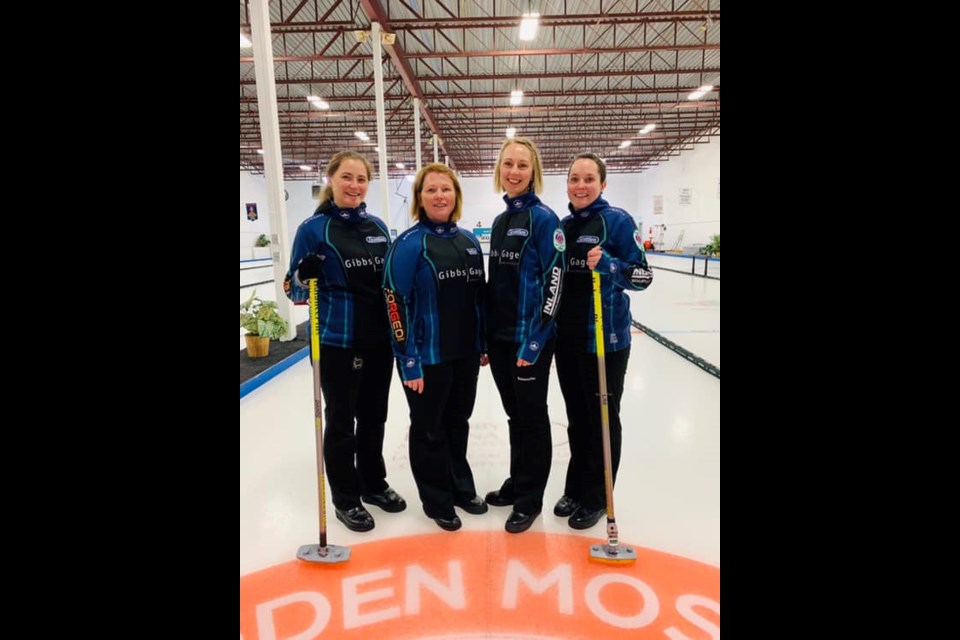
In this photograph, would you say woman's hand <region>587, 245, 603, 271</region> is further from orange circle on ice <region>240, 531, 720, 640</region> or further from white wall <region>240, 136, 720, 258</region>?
white wall <region>240, 136, 720, 258</region>

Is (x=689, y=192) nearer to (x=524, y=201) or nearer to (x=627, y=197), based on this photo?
(x=627, y=197)

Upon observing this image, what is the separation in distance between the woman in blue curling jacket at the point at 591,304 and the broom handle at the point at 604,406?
0.06 metres

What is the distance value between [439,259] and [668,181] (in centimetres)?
2832

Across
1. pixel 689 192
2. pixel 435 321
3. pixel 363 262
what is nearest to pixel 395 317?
pixel 435 321

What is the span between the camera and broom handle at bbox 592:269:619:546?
7.26 feet

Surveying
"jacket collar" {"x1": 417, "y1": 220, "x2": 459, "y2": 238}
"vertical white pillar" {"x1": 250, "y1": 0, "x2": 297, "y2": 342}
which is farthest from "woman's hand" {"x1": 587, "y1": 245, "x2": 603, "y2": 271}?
"vertical white pillar" {"x1": 250, "y1": 0, "x2": 297, "y2": 342}

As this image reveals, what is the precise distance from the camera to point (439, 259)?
7.45ft

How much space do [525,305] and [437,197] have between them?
0.63 meters

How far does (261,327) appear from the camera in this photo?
551 cm

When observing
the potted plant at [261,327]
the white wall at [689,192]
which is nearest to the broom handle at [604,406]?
the potted plant at [261,327]

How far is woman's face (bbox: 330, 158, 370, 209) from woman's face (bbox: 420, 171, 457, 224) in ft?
0.95

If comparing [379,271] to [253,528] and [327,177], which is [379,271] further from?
[253,528]
